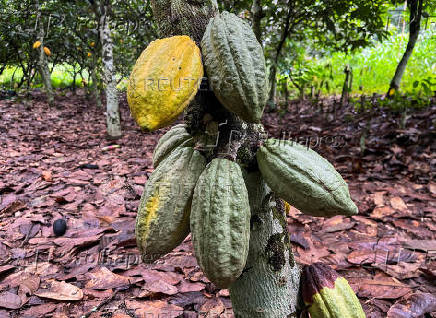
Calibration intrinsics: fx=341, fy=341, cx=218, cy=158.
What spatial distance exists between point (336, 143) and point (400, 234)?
1548 millimetres

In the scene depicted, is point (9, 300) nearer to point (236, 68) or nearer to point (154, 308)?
point (154, 308)

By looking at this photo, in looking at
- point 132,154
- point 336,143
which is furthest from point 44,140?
point 336,143

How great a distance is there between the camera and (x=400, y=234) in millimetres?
1886

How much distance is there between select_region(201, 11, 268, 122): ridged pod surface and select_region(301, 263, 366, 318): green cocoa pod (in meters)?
0.43

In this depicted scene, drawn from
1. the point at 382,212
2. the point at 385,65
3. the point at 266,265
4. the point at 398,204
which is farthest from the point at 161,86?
the point at 385,65

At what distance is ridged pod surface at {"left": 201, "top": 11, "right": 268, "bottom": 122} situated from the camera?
1.80 ft

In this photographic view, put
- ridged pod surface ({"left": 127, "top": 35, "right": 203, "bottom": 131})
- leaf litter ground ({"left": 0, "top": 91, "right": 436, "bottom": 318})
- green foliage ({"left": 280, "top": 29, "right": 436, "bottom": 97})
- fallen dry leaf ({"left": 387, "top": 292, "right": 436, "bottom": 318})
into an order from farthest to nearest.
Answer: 1. green foliage ({"left": 280, "top": 29, "right": 436, "bottom": 97})
2. leaf litter ground ({"left": 0, "top": 91, "right": 436, "bottom": 318})
3. fallen dry leaf ({"left": 387, "top": 292, "right": 436, "bottom": 318})
4. ridged pod surface ({"left": 127, "top": 35, "right": 203, "bottom": 131})

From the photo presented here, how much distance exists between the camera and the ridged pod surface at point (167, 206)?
2.06 ft

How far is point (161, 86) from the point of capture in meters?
0.54

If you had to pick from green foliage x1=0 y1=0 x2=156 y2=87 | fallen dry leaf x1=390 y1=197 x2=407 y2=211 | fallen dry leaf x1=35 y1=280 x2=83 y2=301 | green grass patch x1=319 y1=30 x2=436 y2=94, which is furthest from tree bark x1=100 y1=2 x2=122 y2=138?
green grass patch x1=319 y1=30 x2=436 y2=94

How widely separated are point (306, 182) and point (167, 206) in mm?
255

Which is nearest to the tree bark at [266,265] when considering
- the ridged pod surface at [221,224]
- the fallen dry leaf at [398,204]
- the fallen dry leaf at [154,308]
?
the ridged pod surface at [221,224]

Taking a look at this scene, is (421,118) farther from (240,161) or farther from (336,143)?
(240,161)

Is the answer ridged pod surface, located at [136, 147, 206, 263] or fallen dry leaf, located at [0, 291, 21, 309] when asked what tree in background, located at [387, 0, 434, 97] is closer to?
ridged pod surface, located at [136, 147, 206, 263]
